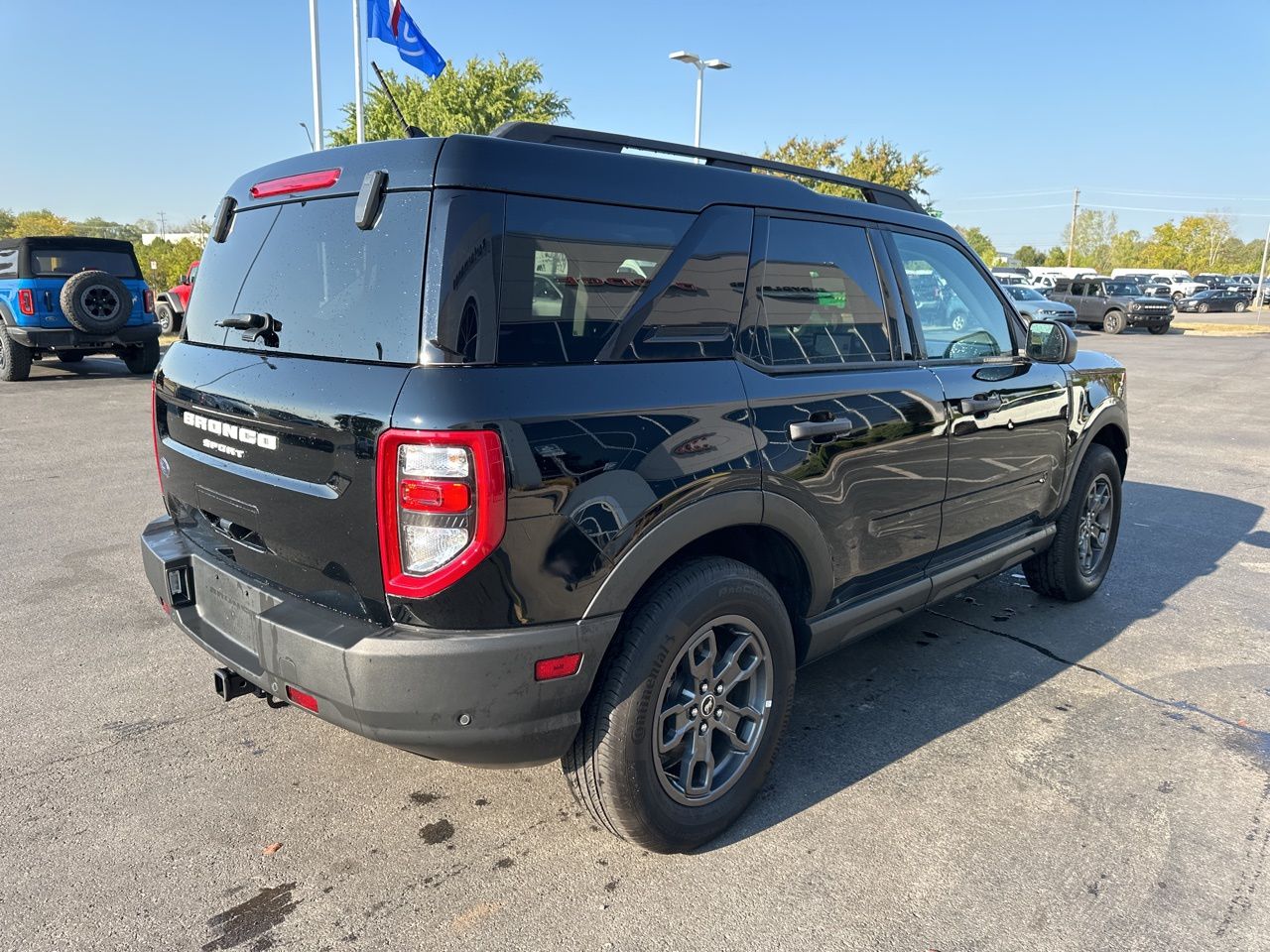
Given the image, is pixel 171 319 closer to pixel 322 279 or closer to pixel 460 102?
pixel 322 279

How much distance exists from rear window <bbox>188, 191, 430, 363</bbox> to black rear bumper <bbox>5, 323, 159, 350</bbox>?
11.6 meters

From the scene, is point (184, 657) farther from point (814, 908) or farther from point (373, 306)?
point (814, 908)

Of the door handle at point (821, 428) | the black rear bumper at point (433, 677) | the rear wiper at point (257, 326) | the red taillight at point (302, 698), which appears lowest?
the red taillight at point (302, 698)

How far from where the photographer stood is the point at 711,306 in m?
2.68

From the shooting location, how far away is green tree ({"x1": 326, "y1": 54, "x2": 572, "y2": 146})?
87.9ft

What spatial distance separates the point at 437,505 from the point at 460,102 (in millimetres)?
27806

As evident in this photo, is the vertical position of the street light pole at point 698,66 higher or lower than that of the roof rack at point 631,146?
higher

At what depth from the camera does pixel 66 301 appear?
39.7 feet

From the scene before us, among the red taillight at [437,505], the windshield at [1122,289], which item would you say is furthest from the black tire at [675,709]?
the windshield at [1122,289]

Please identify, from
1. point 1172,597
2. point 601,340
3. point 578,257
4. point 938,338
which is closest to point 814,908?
A: point 601,340

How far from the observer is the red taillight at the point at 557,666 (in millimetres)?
2215

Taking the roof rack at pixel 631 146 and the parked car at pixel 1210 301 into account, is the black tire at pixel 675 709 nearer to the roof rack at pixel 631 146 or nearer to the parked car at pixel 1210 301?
the roof rack at pixel 631 146

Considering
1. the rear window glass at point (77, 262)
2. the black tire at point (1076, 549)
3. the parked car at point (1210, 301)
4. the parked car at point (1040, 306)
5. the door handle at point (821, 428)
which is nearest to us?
the door handle at point (821, 428)

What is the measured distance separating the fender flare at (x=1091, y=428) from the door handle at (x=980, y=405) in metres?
0.96
